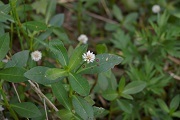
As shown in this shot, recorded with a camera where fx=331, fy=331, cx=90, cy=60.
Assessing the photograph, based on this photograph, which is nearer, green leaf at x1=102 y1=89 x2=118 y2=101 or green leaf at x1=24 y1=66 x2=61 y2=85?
Answer: green leaf at x1=24 y1=66 x2=61 y2=85

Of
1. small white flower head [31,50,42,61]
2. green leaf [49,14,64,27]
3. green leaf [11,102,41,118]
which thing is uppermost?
green leaf [49,14,64,27]

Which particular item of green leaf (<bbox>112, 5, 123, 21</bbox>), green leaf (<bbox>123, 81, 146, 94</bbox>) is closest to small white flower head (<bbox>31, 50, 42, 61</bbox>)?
green leaf (<bbox>123, 81, 146, 94</bbox>)

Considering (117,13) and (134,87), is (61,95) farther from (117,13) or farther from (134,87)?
(117,13)

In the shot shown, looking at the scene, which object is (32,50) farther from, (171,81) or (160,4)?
(160,4)

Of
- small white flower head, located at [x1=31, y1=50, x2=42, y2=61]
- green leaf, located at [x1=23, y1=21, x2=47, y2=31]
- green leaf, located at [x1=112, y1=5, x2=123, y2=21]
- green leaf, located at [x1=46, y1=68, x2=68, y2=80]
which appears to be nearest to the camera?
green leaf, located at [x1=46, y1=68, x2=68, y2=80]

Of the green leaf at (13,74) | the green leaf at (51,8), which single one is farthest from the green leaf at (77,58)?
the green leaf at (51,8)

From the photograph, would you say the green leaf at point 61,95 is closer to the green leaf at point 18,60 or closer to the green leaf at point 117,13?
the green leaf at point 18,60

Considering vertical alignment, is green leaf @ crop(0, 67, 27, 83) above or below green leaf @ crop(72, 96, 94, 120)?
above

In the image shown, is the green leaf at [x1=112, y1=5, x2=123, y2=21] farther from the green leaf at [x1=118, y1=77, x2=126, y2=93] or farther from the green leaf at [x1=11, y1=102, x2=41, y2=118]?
the green leaf at [x1=11, y1=102, x2=41, y2=118]
